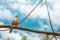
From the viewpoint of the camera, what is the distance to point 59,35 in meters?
5.92

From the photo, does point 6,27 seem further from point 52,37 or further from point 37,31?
point 52,37

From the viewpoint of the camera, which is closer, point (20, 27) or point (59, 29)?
point (20, 27)

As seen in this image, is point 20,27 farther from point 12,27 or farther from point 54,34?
point 54,34

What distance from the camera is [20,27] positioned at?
18.4ft

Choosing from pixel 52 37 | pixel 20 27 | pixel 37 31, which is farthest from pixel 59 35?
pixel 20 27

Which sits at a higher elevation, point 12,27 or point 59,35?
point 12,27

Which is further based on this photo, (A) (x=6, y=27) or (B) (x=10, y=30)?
(B) (x=10, y=30)

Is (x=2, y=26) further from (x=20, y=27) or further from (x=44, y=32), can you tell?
(x=44, y=32)

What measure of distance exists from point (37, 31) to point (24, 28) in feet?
1.15

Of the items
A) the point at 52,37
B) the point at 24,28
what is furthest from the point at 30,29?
the point at 52,37

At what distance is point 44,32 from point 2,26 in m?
1.01

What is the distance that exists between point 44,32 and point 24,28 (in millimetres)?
507

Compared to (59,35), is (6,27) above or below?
above

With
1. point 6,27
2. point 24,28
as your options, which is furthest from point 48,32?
point 6,27
